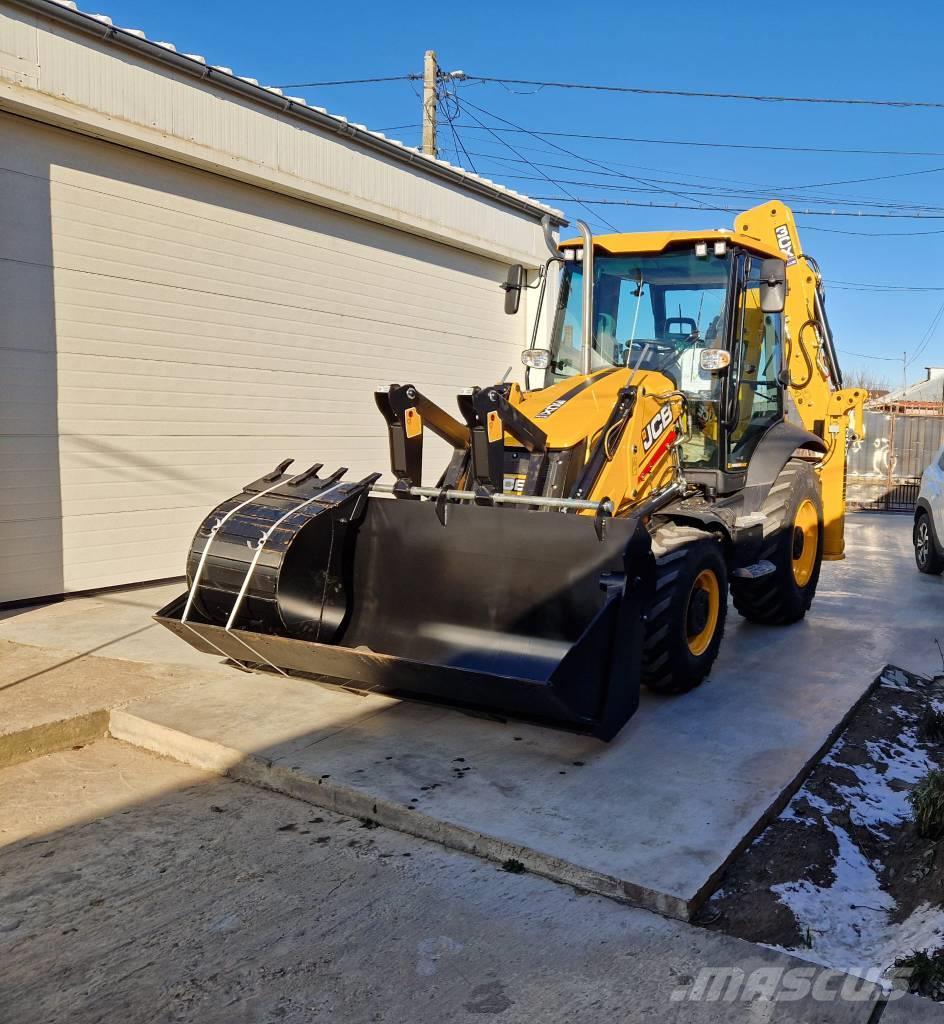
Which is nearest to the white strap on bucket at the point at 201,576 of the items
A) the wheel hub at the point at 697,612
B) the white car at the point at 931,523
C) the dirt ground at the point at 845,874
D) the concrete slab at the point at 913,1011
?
the wheel hub at the point at 697,612

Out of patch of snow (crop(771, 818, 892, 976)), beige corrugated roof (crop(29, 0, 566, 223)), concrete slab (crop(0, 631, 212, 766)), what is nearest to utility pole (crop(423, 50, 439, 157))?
beige corrugated roof (crop(29, 0, 566, 223))

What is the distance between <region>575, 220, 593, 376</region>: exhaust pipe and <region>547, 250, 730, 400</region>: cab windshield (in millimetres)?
112

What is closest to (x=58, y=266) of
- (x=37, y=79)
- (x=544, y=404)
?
(x=37, y=79)

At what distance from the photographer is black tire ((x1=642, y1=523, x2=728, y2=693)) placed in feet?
17.5

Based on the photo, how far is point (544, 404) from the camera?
19.8 feet

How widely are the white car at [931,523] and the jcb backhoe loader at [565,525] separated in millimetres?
3586

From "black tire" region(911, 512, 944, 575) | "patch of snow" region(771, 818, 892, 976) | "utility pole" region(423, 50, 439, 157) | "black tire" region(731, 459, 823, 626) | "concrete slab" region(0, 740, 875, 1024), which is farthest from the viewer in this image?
"utility pole" region(423, 50, 439, 157)

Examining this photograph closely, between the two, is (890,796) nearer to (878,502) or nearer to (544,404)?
(544,404)

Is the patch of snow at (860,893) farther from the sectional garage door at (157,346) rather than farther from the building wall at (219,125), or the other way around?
the building wall at (219,125)

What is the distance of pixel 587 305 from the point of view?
628cm

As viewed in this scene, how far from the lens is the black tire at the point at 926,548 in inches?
407

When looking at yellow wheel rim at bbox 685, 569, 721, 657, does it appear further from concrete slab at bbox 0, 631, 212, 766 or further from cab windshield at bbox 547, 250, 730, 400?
concrete slab at bbox 0, 631, 212, 766

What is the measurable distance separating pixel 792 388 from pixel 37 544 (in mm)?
6440

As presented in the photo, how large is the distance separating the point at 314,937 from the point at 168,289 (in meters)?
6.63
